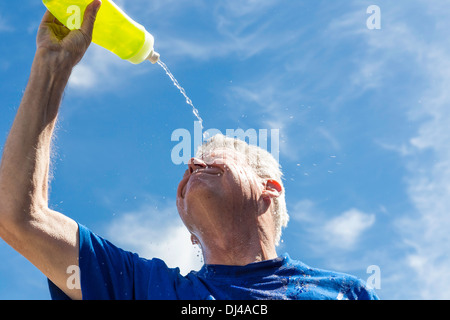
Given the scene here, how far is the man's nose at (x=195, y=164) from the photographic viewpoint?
4.36 m

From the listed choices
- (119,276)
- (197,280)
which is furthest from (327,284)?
(119,276)

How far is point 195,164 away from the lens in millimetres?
4398

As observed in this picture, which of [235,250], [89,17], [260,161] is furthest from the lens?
[260,161]

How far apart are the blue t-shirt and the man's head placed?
0.40 meters

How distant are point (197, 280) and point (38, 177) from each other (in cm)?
125

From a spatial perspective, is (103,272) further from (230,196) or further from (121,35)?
(121,35)

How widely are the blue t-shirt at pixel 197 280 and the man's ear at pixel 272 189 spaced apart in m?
0.78

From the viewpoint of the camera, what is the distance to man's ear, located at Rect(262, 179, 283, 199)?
460 cm

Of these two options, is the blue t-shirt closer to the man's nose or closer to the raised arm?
the raised arm

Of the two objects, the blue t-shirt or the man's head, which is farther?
the man's head

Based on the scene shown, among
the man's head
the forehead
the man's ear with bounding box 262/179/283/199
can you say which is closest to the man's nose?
the man's head
